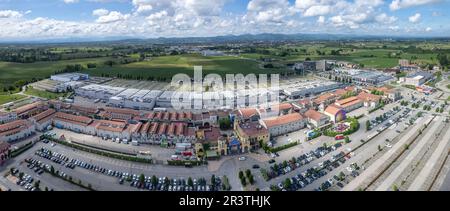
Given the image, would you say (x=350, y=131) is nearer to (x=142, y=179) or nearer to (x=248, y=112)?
(x=248, y=112)

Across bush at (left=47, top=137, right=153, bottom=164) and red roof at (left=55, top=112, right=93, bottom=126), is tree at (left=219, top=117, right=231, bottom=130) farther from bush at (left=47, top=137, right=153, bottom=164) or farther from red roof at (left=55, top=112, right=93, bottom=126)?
red roof at (left=55, top=112, right=93, bottom=126)

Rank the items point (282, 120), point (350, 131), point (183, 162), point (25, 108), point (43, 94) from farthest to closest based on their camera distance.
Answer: point (43, 94) < point (25, 108) < point (282, 120) < point (350, 131) < point (183, 162)

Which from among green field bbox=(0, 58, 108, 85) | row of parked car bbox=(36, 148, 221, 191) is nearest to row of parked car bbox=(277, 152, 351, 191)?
row of parked car bbox=(36, 148, 221, 191)

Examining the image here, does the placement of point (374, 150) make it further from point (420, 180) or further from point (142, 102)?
point (142, 102)

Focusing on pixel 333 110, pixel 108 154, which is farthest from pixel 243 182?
pixel 333 110

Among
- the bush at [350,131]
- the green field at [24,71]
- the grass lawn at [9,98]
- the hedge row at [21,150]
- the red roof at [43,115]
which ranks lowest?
the hedge row at [21,150]

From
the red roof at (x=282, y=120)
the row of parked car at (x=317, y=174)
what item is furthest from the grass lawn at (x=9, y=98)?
the row of parked car at (x=317, y=174)

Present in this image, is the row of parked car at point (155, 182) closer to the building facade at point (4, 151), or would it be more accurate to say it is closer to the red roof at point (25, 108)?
the building facade at point (4, 151)
